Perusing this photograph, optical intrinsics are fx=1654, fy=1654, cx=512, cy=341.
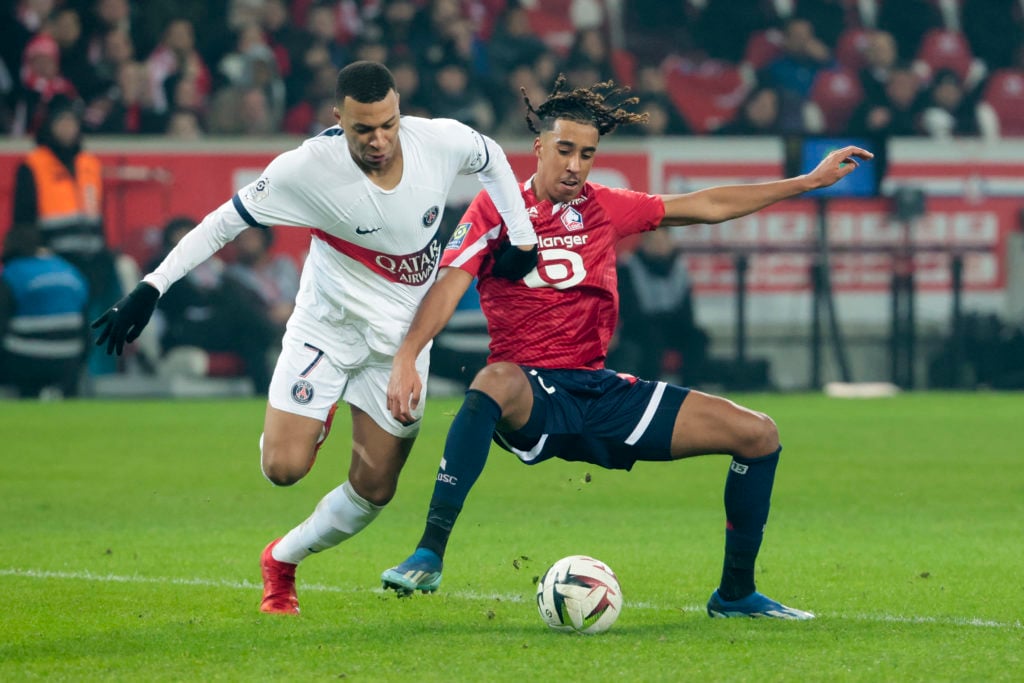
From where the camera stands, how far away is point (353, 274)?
249 inches

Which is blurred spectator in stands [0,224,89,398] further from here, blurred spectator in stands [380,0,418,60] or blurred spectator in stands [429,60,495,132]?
blurred spectator in stands [380,0,418,60]

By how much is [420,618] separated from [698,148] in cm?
1203

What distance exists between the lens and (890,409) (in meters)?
16.0

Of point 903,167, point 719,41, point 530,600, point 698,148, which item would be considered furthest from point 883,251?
point 530,600

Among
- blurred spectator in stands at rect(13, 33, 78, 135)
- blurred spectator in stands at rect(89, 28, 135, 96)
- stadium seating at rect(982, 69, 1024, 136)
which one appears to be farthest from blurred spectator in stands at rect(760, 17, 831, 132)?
blurred spectator in stands at rect(13, 33, 78, 135)

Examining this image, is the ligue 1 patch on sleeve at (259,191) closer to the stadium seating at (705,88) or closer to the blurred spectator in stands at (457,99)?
the blurred spectator in stands at (457,99)

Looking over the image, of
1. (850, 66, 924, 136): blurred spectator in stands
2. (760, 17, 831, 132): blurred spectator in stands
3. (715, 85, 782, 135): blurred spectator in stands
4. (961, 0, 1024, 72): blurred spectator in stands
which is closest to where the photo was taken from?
(715, 85, 782, 135): blurred spectator in stands

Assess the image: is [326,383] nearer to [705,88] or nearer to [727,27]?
[705,88]

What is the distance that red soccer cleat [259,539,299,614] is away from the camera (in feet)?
20.5

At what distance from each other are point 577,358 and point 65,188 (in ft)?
37.1

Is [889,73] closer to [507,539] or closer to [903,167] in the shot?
[903,167]

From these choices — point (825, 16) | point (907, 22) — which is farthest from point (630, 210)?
point (907, 22)

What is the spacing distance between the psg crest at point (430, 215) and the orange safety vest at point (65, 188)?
11.0m

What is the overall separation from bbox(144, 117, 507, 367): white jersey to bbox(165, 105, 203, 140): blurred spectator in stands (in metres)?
10.9
